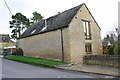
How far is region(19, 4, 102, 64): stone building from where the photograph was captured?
15.2 meters

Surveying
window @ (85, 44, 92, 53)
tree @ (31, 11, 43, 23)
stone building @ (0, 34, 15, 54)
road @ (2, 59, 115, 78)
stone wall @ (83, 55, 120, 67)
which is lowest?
road @ (2, 59, 115, 78)

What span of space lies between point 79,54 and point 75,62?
4.06 ft

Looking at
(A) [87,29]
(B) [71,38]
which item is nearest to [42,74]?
(B) [71,38]

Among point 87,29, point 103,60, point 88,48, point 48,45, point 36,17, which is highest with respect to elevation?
point 36,17

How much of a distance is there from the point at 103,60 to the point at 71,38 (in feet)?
15.1

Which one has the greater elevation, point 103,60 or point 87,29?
point 87,29

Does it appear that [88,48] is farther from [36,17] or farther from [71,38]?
[36,17]

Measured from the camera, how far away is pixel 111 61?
12852mm

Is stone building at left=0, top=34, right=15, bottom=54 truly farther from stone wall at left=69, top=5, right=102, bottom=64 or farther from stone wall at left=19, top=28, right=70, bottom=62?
stone wall at left=69, top=5, right=102, bottom=64

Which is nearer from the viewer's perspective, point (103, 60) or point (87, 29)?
point (103, 60)

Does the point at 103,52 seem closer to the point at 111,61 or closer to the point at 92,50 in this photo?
the point at 92,50

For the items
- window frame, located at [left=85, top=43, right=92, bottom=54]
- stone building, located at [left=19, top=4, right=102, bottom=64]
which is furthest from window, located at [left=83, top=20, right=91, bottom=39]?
window frame, located at [left=85, top=43, right=92, bottom=54]

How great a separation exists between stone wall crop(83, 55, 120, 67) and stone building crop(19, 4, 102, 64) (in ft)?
3.46

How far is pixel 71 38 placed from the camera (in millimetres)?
15133
